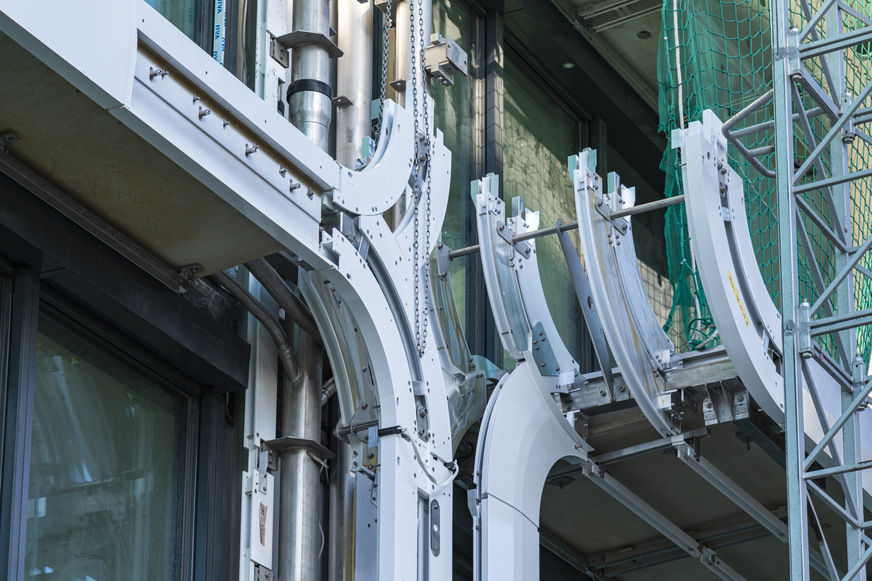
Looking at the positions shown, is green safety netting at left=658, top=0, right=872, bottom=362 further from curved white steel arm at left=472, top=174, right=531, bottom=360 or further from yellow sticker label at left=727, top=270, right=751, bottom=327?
curved white steel arm at left=472, top=174, right=531, bottom=360

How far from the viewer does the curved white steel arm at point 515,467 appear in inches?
317

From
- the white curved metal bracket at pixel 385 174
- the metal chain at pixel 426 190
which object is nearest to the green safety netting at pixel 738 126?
the metal chain at pixel 426 190

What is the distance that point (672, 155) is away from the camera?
9945mm

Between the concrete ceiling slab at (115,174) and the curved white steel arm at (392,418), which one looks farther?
the curved white steel arm at (392,418)

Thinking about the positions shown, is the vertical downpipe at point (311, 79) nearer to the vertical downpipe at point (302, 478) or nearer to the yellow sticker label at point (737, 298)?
the vertical downpipe at point (302, 478)

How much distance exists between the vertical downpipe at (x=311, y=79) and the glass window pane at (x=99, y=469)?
5.25 feet

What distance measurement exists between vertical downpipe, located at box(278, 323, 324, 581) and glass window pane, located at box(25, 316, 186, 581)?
1.78 ft

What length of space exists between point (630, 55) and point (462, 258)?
10.5ft

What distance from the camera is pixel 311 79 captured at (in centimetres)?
833

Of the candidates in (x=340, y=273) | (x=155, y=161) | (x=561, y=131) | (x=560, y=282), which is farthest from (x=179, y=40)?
(x=561, y=131)

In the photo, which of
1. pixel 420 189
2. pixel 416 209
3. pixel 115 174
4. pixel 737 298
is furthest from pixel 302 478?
pixel 737 298

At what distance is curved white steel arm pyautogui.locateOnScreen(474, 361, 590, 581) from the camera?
8055 millimetres

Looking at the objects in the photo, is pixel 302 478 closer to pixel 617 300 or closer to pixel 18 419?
pixel 18 419

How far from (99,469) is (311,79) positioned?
241 cm
